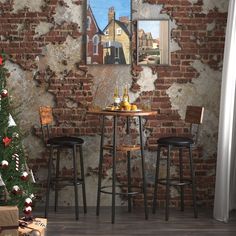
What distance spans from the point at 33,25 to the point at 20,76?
23.3 inches

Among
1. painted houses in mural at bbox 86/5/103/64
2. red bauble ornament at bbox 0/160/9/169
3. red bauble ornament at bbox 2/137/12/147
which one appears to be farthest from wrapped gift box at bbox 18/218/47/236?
painted houses in mural at bbox 86/5/103/64

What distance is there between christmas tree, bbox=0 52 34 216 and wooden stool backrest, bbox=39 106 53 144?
85 centimetres

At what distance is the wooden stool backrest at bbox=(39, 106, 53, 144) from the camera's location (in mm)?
7027

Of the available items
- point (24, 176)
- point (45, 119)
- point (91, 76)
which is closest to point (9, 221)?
point (24, 176)

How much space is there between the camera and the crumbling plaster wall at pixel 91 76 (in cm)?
738

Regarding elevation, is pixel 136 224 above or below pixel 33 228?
below

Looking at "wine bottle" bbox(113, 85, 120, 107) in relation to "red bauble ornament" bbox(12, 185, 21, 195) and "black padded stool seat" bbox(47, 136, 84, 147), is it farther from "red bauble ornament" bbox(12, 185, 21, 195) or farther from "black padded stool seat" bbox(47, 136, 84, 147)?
"red bauble ornament" bbox(12, 185, 21, 195)

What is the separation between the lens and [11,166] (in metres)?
5.97

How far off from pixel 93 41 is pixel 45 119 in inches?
41.9

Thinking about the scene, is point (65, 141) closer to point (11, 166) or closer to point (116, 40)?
point (11, 166)

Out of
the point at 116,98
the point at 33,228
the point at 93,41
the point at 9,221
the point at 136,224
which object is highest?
the point at 93,41

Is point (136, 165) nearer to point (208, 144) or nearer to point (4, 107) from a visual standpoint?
point (208, 144)

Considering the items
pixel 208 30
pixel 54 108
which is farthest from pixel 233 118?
pixel 54 108

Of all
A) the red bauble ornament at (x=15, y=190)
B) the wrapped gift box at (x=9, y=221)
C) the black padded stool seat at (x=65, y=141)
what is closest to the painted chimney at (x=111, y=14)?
the black padded stool seat at (x=65, y=141)
